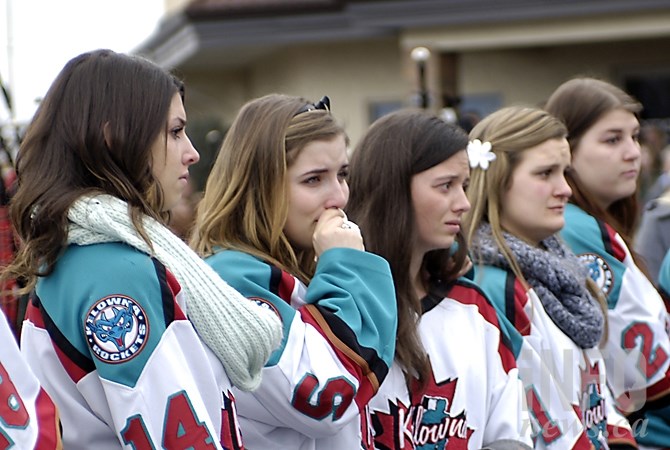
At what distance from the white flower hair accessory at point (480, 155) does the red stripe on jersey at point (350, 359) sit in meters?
1.52

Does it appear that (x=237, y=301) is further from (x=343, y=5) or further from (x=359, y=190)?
(x=343, y=5)

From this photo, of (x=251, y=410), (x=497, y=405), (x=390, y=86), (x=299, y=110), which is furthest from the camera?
(x=390, y=86)

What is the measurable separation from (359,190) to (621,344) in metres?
1.44

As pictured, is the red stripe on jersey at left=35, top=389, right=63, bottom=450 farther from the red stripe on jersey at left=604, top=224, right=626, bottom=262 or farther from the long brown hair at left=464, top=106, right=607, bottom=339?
the red stripe on jersey at left=604, top=224, right=626, bottom=262

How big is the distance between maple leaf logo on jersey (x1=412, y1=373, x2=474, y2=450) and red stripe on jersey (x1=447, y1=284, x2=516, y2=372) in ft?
0.87

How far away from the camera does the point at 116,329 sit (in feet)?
8.15

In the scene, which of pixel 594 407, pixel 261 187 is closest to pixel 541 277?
pixel 594 407

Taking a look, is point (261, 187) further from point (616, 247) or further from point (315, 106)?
point (616, 247)

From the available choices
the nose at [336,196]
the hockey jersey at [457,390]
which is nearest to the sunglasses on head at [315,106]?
the nose at [336,196]

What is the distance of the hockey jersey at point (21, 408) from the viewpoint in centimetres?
225

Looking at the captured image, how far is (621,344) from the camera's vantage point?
462 centimetres

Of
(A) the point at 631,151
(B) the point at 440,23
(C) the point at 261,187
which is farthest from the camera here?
(B) the point at 440,23

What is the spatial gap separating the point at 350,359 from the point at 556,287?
4.90ft

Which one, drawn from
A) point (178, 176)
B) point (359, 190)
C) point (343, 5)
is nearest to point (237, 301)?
point (178, 176)
